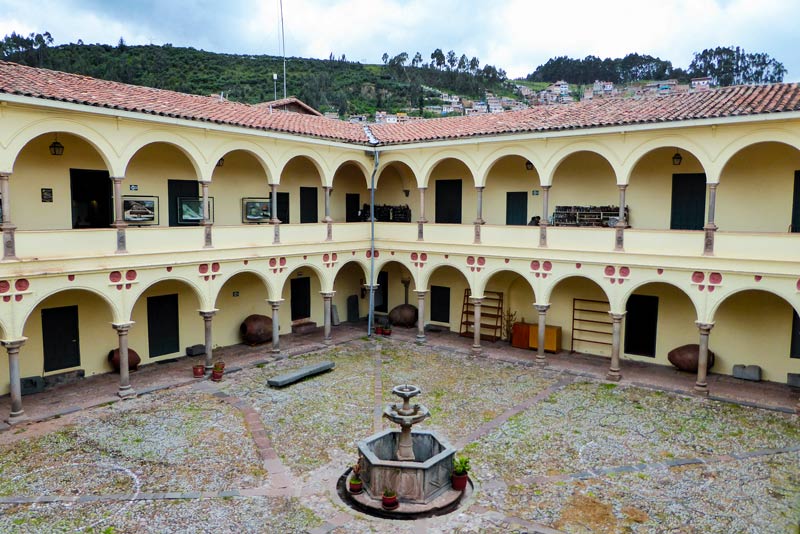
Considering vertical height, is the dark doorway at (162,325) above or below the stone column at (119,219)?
below

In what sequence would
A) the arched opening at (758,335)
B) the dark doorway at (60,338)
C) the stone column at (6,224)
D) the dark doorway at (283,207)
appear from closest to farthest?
1. the stone column at (6,224)
2. the dark doorway at (60,338)
3. the arched opening at (758,335)
4. the dark doorway at (283,207)

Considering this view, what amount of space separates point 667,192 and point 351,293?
42.0 ft

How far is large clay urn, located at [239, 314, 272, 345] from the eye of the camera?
19.6 meters

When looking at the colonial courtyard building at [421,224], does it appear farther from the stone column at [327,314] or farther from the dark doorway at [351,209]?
the dark doorway at [351,209]

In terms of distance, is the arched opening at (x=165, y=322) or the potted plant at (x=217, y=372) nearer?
the potted plant at (x=217, y=372)

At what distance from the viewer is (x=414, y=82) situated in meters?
59.8

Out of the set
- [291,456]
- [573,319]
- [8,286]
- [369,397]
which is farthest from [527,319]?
[8,286]

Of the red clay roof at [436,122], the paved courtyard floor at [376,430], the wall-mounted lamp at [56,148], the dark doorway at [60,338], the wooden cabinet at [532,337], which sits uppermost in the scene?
the red clay roof at [436,122]

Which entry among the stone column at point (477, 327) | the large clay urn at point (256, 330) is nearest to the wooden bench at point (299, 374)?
the large clay urn at point (256, 330)

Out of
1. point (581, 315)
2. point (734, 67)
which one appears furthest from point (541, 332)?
point (734, 67)

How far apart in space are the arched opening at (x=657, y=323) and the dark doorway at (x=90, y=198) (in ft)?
52.5

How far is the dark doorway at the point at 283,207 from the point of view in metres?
20.5

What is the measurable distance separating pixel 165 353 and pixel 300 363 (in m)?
4.32

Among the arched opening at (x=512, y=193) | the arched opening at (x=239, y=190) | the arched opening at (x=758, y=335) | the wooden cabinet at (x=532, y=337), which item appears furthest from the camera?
the arched opening at (x=512, y=193)
